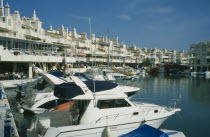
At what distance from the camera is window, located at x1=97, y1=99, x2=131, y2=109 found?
35.7ft

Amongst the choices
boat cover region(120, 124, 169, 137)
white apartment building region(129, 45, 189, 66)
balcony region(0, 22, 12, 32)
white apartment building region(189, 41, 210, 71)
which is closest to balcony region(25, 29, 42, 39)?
balcony region(0, 22, 12, 32)

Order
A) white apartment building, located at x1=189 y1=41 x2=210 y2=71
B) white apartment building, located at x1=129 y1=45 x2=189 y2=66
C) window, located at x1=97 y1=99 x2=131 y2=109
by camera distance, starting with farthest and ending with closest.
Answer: white apartment building, located at x1=129 y1=45 x2=189 y2=66
white apartment building, located at x1=189 y1=41 x2=210 y2=71
window, located at x1=97 y1=99 x2=131 y2=109

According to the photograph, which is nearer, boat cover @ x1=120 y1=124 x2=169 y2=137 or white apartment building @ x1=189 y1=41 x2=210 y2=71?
boat cover @ x1=120 y1=124 x2=169 y2=137

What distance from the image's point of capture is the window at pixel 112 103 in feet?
35.7

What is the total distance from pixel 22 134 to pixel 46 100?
4.54 meters

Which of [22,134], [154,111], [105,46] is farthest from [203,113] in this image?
[105,46]

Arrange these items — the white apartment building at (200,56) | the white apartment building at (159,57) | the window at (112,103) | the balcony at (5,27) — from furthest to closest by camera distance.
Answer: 1. the white apartment building at (159,57)
2. the white apartment building at (200,56)
3. the balcony at (5,27)
4. the window at (112,103)

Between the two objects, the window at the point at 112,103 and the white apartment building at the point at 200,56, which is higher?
the white apartment building at the point at 200,56

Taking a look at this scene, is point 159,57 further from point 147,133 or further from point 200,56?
point 147,133

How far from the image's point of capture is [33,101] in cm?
1848

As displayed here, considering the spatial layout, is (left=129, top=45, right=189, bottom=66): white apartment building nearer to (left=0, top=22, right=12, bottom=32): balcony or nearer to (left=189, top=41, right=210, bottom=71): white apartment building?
(left=189, top=41, right=210, bottom=71): white apartment building

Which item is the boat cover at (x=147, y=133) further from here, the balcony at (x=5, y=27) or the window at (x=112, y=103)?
the balcony at (x=5, y=27)

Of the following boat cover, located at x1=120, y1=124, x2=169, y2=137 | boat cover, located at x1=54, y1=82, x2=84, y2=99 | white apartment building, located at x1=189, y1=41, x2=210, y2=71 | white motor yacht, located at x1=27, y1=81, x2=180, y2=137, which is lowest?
boat cover, located at x1=120, y1=124, x2=169, y2=137

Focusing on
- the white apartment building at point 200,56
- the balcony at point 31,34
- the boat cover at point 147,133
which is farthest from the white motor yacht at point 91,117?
the white apartment building at point 200,56
